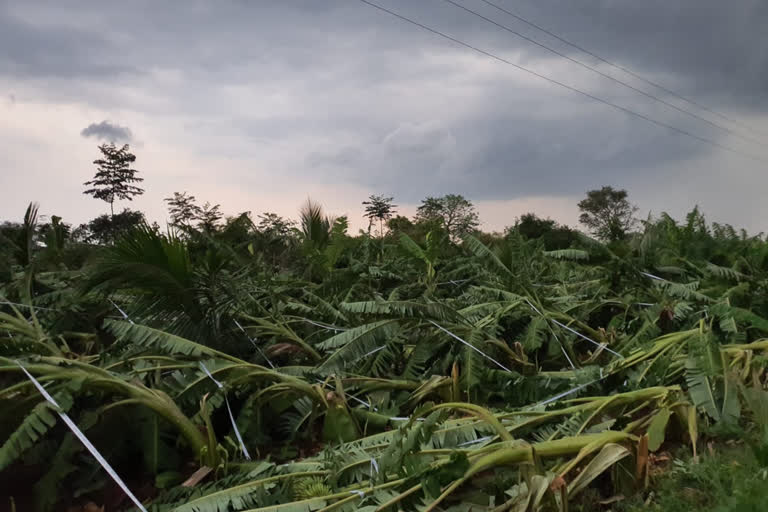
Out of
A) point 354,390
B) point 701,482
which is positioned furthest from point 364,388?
point 701,482

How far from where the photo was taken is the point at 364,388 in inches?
141

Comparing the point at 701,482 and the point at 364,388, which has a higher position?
the point at 364,388

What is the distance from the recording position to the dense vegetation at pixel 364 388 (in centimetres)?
242

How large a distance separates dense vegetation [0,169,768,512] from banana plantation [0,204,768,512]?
0.01 metres

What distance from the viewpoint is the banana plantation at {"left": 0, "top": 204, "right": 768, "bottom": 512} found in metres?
2.41

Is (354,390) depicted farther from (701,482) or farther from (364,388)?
(701,482)

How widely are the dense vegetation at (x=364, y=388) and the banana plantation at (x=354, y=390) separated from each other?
14 mm

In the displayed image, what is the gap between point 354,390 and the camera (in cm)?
368

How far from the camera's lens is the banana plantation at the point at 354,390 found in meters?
2.41

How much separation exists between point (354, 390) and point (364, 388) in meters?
0.11

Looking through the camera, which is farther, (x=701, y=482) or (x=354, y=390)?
(x=354, y=390)

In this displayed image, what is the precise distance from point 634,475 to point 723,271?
3507mm

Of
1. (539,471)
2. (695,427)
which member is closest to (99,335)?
(539,471)

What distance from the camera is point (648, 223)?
263 inches
